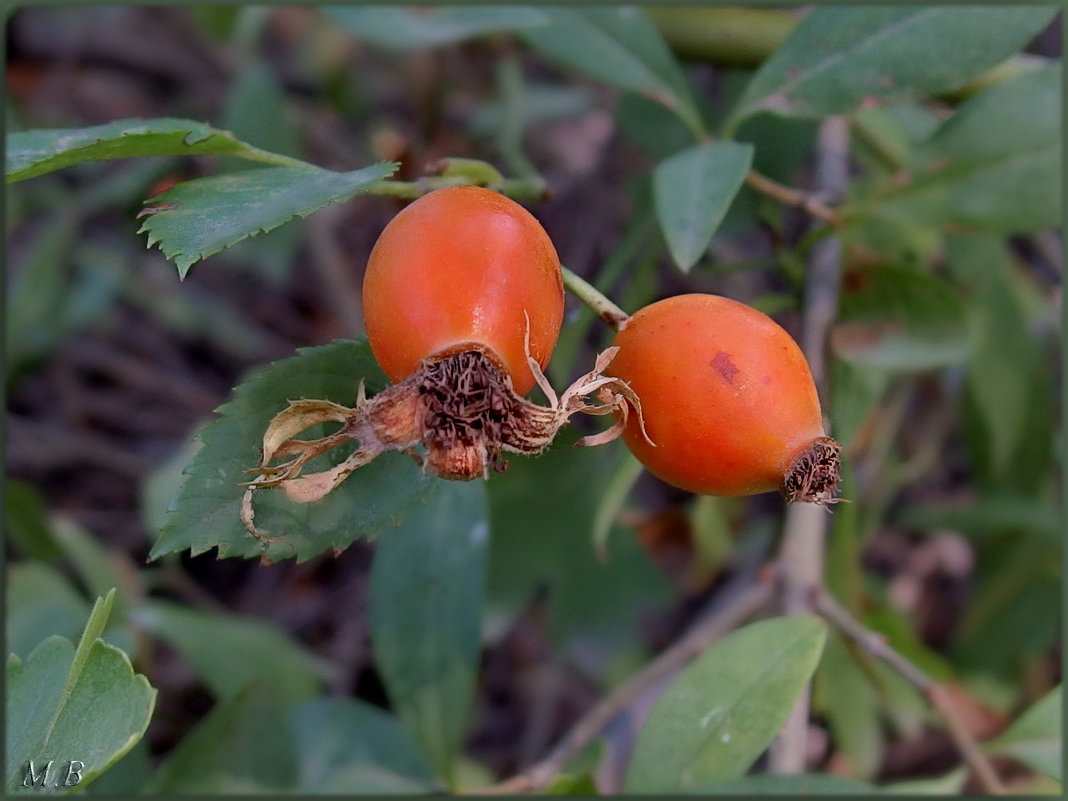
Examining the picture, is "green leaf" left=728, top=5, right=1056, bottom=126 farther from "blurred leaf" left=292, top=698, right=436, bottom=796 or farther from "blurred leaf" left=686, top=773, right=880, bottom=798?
"blurred leaf" left=292, top=698, right=436, bottom=796

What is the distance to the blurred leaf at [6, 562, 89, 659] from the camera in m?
1.69

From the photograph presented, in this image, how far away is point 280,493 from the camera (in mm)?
966

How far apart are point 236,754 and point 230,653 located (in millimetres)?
270

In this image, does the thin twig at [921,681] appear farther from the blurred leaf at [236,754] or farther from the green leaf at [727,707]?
the blurred leaf at [236,754]

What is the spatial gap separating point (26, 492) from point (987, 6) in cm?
191

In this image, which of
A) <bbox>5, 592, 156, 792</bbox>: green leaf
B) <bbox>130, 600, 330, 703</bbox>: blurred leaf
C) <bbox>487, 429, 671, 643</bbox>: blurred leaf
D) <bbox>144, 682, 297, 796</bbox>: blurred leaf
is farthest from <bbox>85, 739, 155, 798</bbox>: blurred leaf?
<bbox>487, 429, 671, 643</bbox>: blurred leaf

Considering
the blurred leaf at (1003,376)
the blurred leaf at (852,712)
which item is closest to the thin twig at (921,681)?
the blurred leaf at (852,712)

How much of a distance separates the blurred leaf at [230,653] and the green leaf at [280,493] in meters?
0.89

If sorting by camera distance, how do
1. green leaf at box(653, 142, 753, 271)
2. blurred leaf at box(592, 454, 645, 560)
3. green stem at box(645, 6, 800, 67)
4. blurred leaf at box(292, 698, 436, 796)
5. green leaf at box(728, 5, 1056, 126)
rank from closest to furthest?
1. green leaf at box(653, 142, 753, 271)
2. blurred leaf at box(592, 454, 645, 560)
3. green leaf at box(728, 5, 1056, 126)
4. blurred leaf at box(292, 698, 436, 796)
5. green stem at box(645, 6, 800, 67)

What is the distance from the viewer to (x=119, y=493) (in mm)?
2660

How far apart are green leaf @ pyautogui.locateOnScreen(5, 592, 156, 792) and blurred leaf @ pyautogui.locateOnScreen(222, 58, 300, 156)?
5.28 feet

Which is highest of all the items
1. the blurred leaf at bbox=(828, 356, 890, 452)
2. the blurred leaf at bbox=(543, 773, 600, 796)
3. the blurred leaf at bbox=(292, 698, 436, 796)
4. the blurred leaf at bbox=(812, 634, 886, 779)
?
the blurred leaf at bbox=(828, 356, 890, 452)

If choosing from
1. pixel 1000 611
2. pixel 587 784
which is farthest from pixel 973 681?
pixel 587 784

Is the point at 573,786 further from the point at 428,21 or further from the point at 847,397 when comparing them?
the point at 428,21
